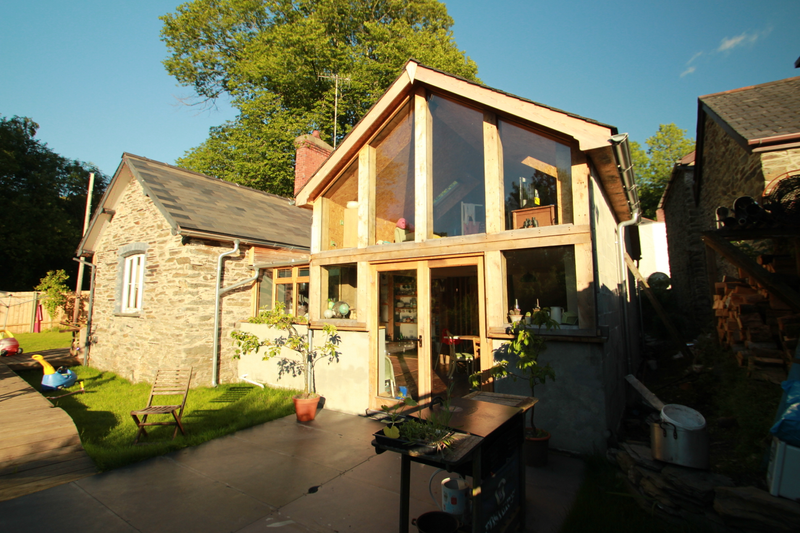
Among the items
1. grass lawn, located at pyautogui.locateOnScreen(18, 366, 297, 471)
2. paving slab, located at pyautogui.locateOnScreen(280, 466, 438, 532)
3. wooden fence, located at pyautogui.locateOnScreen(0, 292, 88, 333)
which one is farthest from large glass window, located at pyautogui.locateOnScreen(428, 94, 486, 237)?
wooden fence, located at pyautogui.locateOnScreen(0, 292, 88, 333)

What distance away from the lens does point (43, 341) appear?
17.2 m

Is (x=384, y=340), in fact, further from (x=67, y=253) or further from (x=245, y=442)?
(x=67, y=253)

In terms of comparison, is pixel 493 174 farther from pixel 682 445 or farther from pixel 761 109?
pixel 761 109

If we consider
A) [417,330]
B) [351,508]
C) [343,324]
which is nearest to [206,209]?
[343,324]

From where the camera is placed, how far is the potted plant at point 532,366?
461cm

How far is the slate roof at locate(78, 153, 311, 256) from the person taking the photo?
9.48 metres

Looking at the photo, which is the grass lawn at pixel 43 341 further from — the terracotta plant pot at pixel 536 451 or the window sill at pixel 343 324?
the terracotta plant pot at pixel 536 451

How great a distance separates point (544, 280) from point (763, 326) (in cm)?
293

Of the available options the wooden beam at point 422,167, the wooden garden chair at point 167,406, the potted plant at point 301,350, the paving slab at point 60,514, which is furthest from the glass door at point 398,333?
the paving slab at point 60,514

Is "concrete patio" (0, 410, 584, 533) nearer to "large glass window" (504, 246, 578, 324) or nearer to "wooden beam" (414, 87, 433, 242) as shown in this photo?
"large glass window" (504, 246, 578, 324)

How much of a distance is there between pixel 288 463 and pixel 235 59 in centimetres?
2667

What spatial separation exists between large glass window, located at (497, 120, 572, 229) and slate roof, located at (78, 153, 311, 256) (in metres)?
7.13

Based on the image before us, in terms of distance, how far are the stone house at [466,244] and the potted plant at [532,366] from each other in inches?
8.8

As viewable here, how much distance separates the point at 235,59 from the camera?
24172mm
